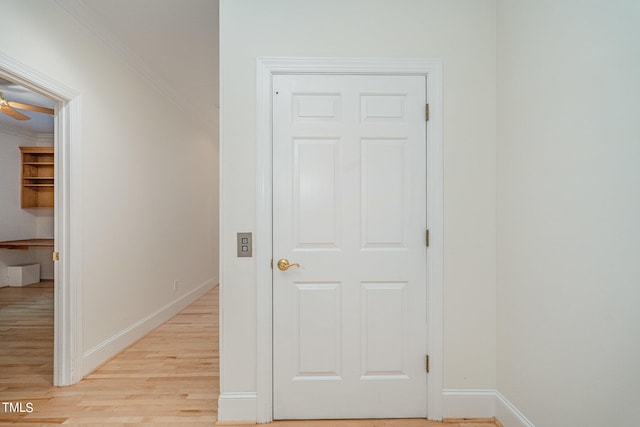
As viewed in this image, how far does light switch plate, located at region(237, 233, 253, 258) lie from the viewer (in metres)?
1.89

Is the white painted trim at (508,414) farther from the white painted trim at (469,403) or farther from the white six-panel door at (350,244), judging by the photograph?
the white six-panel door at (350,244)

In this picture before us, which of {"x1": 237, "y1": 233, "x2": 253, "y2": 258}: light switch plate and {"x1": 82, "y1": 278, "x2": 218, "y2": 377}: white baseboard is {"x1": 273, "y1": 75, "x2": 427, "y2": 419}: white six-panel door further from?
{"x1": 82, "y1": 278, "x2": 218, "y2": 377}: white baseboard

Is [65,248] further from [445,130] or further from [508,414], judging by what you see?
[508,414]

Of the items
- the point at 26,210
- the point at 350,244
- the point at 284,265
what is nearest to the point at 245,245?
the point at 284,265

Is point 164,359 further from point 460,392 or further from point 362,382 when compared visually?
point 460,392

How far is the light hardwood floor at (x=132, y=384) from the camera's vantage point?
191 cm

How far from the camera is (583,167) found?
132cm

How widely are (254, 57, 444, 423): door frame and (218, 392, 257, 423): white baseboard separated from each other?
5 cm

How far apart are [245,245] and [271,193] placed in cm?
35

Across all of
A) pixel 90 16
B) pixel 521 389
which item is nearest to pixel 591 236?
pixel 521 389

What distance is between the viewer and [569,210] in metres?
1.39

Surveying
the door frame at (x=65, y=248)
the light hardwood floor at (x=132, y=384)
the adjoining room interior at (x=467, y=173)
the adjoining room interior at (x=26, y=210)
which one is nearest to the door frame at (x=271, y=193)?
the adjoining room interior at (x=467, y=173)

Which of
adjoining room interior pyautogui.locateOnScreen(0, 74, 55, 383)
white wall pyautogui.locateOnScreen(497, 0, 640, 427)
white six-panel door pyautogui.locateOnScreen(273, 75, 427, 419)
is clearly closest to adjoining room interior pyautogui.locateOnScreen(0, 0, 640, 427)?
white wall pyautogui.locateOnScreen(497, 0, 640, 427)

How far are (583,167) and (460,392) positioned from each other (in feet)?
4.66
